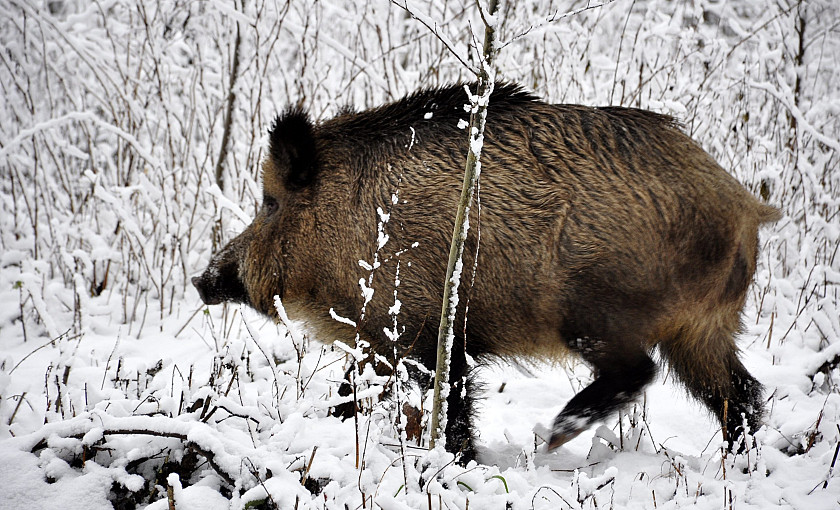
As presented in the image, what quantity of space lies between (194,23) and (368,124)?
5.62 metres

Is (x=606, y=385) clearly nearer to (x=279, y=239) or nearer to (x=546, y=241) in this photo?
(x=546, y=241)

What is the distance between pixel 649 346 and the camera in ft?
8.82

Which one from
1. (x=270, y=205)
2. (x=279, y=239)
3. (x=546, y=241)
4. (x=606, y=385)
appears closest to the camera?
(x=546, y=241)

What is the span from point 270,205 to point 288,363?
85 centimetres

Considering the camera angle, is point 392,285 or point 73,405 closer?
point 73,405

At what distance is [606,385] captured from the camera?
2.62m

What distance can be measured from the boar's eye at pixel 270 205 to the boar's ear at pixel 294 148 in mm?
208

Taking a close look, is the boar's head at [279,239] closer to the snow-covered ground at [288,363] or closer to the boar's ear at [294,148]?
the boar's ear at [294,148]

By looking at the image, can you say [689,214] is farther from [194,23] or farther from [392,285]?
[194,23]

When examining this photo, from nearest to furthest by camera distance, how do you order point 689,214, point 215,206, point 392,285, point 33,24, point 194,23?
point 689,214, point 392,285, point 215,206, point 33,24, point 194,23

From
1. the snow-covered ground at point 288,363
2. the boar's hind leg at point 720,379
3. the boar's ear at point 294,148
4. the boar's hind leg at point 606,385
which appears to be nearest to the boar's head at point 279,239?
the boar's ear at point 294,148

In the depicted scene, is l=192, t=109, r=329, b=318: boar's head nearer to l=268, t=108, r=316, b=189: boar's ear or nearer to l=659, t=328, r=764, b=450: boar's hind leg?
l=268, t=108, r=316, b=189: boar's ear

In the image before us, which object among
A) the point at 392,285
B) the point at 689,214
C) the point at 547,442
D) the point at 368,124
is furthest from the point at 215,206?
the point at 689,214

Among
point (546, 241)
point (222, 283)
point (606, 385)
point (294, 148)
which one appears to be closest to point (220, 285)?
point (222, 283)
